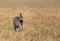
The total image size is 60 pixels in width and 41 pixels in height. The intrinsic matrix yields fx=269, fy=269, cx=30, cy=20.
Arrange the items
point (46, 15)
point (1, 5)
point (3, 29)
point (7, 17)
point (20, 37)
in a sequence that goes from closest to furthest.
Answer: point (20, 37), point (3, 29), point (7, 17), point (46, 15), point (1, 5)

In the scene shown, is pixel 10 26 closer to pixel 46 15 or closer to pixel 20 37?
pixel 20 37

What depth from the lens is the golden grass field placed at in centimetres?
1012

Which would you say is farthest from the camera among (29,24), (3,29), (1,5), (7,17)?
(1,5)

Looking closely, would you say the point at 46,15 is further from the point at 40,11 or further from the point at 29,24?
the point at 29,24

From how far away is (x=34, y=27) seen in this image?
442 inches

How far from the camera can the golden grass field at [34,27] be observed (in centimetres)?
1012

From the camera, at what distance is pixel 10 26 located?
1139cm

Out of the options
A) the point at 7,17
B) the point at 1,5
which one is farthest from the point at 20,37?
the point at 1,5

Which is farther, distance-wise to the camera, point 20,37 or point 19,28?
point 19,28

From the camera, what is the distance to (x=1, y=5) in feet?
55.3

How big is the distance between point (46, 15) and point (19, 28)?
2.87m

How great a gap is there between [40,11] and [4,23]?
3381mm

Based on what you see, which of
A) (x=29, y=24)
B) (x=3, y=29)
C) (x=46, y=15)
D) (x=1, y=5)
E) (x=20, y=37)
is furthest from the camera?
(x=1, y=5)

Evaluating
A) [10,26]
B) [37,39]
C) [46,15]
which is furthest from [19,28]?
[46,15]
